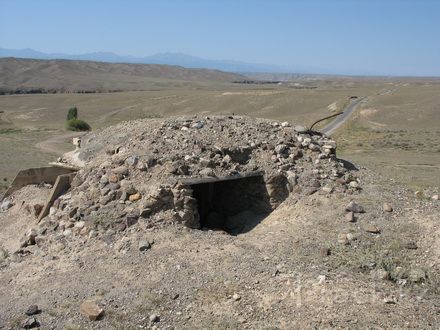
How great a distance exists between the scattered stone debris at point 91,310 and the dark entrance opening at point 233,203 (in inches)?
155

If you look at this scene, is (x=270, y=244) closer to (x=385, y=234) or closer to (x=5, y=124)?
(x=385, y=234)

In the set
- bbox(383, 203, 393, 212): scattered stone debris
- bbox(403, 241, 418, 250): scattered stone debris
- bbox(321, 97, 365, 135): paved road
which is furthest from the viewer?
bbox(321, 97, 365, 135): paved road

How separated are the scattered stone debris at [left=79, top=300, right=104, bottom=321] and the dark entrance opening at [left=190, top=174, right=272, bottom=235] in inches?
155

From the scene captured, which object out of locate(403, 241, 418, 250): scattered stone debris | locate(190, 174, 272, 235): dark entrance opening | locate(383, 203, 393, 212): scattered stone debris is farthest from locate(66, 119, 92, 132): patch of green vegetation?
locate(403, 241, 418, 250): scattered stone debris

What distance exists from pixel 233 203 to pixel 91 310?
541 cm

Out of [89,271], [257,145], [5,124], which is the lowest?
[5,124]

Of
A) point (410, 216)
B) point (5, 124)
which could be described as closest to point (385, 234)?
point (410, 216)

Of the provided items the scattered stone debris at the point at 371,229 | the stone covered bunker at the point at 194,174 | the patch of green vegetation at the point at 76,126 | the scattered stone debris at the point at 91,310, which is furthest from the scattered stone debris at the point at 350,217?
the patch of green vegetation at the point at 76,126

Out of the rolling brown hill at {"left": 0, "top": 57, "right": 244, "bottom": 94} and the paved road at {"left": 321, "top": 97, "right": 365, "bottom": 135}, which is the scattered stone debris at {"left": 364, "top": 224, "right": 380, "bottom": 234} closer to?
the paved road at {"left": 321, "top": 97, "right": 365, "bottom": 135}

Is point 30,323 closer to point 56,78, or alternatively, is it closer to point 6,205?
point 6,205

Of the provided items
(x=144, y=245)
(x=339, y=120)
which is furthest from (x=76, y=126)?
(x=144, y=245)

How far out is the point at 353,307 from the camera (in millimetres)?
7648

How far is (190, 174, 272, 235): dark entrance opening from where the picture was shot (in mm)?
11828

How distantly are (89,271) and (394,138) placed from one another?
4031cm
